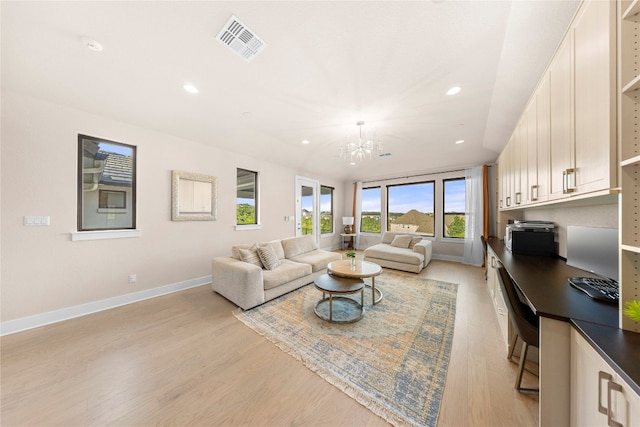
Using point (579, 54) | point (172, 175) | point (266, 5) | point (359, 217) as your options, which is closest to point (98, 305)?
point (172, 175)

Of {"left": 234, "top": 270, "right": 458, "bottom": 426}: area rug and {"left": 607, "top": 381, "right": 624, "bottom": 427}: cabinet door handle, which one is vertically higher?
{"left": 607, "top": 381, "right": 624, "bottom": 427}: cabinet door handle

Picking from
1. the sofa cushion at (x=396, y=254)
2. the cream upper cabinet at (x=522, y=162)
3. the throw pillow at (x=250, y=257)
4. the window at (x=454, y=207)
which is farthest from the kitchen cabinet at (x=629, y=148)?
the window at (x=454, y=207)

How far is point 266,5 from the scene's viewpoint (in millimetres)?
1377

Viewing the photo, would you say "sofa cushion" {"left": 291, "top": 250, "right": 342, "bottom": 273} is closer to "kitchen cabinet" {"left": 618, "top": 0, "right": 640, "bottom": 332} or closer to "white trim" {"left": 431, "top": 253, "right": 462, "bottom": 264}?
"kitchen cabinet" {"left": 618, "top": 0, "right": 640, "bottom": 332}

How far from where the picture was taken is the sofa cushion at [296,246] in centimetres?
394

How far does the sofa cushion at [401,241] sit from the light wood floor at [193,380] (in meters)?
2.57

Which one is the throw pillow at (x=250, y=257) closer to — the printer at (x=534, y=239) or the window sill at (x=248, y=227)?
the window sill at (x=248, y=227)

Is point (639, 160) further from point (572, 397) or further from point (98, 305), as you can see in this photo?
point (98, 305)

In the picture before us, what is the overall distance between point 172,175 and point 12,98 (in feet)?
5.16

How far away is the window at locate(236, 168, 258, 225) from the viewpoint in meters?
4.38

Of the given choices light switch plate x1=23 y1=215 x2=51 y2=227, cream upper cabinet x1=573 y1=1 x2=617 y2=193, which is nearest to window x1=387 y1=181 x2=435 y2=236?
cream upper cabinet x1=573 y1=1 x2=617 y2=193

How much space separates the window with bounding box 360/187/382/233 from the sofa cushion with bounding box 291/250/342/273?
3178 millimetres

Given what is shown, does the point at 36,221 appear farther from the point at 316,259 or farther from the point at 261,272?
the point at 316,259

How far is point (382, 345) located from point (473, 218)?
4.59m
